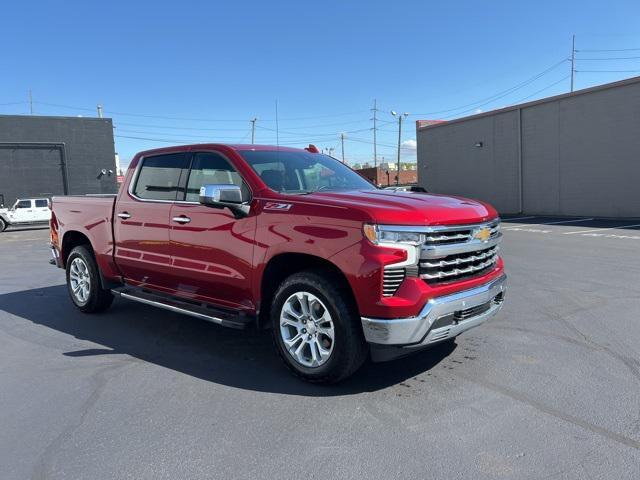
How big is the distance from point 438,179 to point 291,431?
3185 centimetres

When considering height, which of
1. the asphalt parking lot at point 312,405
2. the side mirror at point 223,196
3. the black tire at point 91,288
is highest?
the side mirror at point 223,196

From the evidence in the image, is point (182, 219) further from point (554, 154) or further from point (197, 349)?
point (554, 154)

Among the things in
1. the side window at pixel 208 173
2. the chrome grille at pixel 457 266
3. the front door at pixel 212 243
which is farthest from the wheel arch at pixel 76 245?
the chrome grille at pixel 457 266

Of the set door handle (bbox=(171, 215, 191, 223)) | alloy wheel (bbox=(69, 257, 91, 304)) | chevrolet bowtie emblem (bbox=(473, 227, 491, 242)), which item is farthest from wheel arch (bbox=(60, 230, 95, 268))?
chevrolet bowtie emblem (bbox=(473, 227, 491, 242))

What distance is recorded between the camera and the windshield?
15.5 feet

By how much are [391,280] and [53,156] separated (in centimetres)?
3497

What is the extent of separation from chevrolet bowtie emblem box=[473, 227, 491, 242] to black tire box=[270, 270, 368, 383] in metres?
1.17

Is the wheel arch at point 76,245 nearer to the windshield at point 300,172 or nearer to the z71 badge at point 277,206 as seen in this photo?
the windshield at point 300,172

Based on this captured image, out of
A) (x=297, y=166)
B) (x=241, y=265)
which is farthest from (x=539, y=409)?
(x=297, y=166)

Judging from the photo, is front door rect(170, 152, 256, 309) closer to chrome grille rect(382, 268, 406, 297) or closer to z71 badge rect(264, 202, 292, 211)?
z71 badge rect(264, 202, 292, 211)

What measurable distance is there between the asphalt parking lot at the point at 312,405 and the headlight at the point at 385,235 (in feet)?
3.88

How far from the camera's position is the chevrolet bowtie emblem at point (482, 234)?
4.12m

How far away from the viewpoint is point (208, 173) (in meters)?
5.06

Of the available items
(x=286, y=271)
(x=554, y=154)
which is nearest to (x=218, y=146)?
(x=286, y=271)
